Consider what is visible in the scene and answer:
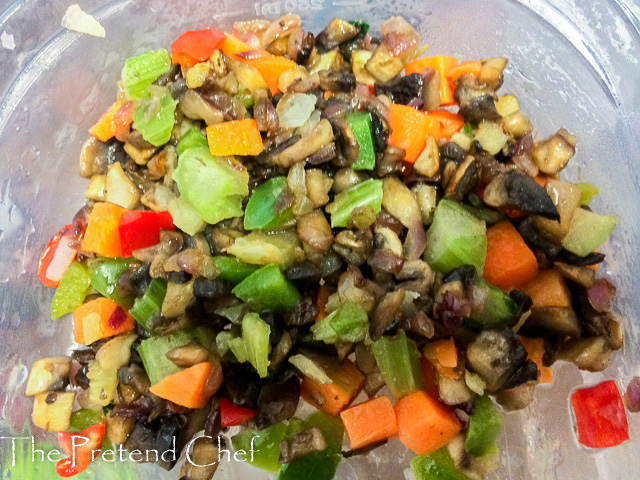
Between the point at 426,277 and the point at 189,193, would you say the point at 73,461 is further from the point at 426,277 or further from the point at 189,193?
the point at 426,277

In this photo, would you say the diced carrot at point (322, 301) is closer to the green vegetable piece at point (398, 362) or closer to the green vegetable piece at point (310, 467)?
the green vegetable piece at point (398, 362)

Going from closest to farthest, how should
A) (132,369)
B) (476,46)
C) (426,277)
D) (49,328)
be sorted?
(426,277)
(132,369)
(49,328)
(476,46)

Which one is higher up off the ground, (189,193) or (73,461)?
(189,193)

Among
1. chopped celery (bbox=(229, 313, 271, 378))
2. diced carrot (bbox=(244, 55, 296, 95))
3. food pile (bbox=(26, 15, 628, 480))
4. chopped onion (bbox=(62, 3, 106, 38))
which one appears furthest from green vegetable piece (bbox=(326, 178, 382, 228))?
chopped onion (bbox=(62, 3, 106, 38))

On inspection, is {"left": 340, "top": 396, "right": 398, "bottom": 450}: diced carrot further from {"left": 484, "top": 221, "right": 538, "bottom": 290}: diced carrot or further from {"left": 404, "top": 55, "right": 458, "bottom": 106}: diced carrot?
{"left": 404, "top": 55, "right": 458, "bottom": 106}: diced carrot

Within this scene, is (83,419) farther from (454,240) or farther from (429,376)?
(454,240)

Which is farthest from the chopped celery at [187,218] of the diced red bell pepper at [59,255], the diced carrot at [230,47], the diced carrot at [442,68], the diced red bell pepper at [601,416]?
the diced red bell pepper at [601,416]

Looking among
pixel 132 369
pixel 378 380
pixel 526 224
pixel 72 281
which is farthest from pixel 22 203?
pixel 526 224
